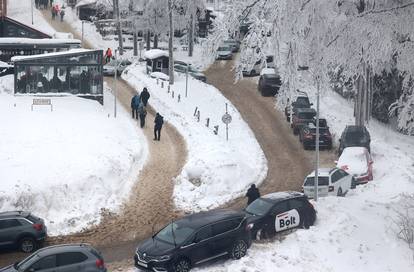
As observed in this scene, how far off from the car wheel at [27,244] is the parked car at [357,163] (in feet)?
55.9

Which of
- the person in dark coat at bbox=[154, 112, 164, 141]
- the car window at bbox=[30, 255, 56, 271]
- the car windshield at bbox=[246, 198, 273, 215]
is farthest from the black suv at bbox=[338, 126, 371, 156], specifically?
the car window at bbox=[30, 255, 56, 271]

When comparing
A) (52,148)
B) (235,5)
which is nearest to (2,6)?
(52,148)

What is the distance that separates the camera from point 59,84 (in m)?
39.2

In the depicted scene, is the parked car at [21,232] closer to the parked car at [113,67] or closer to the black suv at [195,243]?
the black suv at [195,243]

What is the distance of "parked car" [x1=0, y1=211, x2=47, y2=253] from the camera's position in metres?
23.1

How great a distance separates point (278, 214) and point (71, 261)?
7.53m

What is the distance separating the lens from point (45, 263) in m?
19.2

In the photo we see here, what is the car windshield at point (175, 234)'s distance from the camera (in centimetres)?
2053

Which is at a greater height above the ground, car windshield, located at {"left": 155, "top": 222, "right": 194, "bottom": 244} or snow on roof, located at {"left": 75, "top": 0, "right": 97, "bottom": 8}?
snow on roof, located at {"left": 75, "top": 0, "right": 97, "bottom": 8}

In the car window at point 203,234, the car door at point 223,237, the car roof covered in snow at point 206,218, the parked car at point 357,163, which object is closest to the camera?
the car window at point 203,234

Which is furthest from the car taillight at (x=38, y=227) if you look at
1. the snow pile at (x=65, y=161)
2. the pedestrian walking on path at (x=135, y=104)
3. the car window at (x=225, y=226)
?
the pedestrian walking on path at (x=135, y=104)

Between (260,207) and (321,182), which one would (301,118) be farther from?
(260,207)

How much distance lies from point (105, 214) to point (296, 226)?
7947 millimetres

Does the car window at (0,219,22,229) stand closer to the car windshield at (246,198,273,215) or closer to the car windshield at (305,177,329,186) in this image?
the car windshield at (246,198,273,215)
